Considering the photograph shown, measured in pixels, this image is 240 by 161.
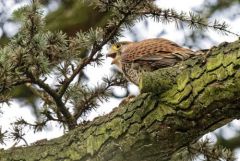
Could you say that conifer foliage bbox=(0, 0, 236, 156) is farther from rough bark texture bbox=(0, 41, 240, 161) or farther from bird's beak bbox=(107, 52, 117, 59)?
bird's beak bbox=(107, 52, 117, 59)

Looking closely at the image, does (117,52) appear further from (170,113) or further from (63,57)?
(170,113)

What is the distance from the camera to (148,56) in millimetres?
3107

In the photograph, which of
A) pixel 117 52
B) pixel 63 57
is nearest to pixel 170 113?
pixel 63 57

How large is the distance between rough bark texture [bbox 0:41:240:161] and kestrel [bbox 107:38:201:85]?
0.42 m

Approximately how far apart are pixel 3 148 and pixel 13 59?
66cm

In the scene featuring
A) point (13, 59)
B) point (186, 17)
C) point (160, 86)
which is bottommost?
point (160, 86)

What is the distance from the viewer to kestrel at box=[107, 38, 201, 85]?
2.93m

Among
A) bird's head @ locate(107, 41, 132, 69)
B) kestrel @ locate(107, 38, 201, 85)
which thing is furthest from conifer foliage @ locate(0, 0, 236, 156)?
bird's head @ locate(107, 41, 132, 69)

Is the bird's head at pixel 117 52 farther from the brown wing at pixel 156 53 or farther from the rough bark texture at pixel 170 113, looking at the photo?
the rough bark texture at pixel 170 113

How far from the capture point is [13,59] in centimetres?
246

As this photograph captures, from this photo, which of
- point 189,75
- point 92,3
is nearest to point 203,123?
point 189,75

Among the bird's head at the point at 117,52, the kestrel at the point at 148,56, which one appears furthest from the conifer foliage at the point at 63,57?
the bird's head at the point at 117,52

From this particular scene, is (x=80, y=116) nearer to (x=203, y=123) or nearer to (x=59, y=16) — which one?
(x=203, y=123)

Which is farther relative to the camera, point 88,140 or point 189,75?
point 88,140
